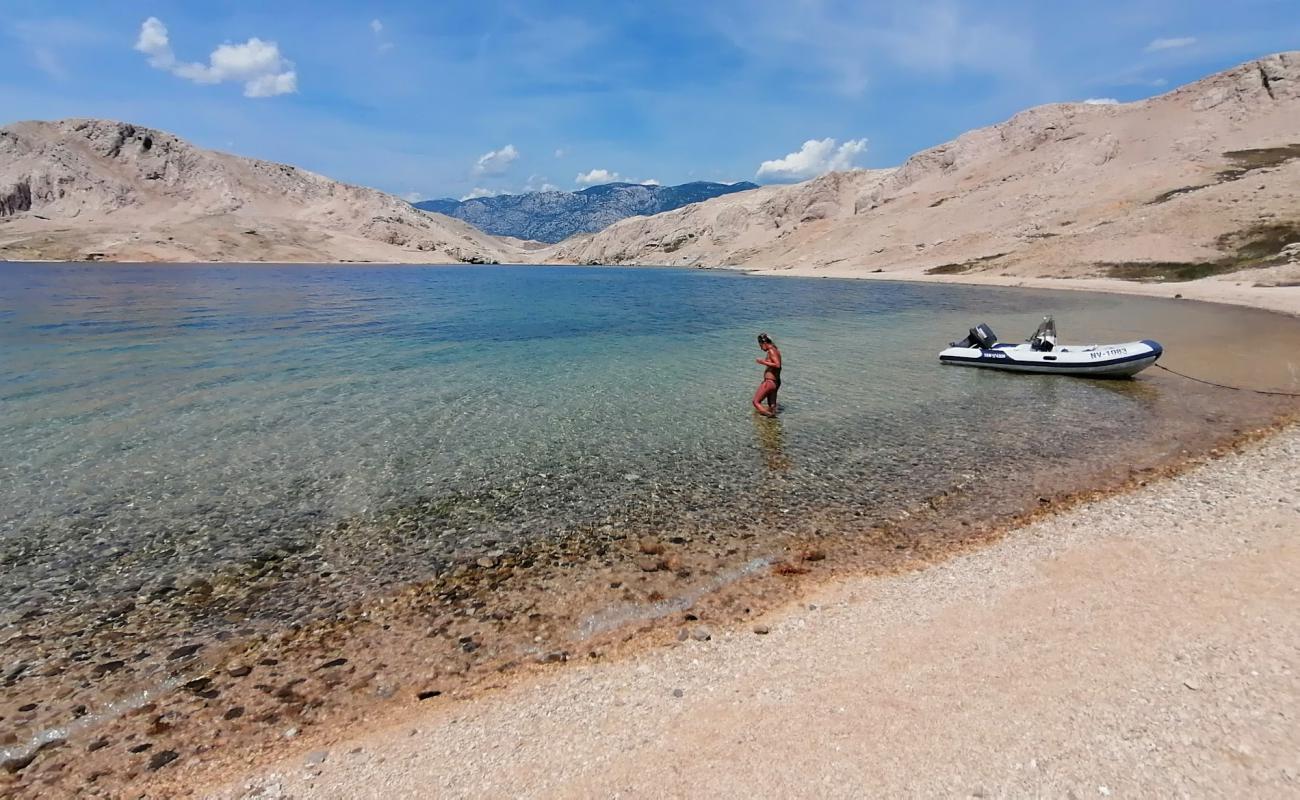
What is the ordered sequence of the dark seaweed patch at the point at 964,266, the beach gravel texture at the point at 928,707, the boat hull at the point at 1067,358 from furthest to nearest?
the dark seaweed patch at the point at 964,266 → the boat hull at the point at 1067,358 → the beach gravel texture at the point at 928,707

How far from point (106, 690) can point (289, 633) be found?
67.7 inches

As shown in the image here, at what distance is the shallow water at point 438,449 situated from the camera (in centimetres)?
899

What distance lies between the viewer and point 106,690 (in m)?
6.55

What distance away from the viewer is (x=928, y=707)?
556cm

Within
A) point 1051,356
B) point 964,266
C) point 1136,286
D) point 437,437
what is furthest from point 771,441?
point 964,266

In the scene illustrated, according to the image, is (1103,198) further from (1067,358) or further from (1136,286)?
(1067,358)

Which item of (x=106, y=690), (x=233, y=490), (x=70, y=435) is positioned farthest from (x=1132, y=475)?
(x=70, y=435)

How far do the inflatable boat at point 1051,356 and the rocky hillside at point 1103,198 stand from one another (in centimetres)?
4118

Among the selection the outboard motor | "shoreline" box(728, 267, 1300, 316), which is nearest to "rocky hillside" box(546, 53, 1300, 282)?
"shoreline" box(728, 267, 1300, 316)

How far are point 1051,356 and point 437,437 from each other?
841 inches

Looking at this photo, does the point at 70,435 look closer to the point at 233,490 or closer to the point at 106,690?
the point at 233,490

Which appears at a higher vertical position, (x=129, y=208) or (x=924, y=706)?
(x=129, y=208)

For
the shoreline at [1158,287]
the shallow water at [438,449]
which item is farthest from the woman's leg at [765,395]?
the shoreline at [1158,287]

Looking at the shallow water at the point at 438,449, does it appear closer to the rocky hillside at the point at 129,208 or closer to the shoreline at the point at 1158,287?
the shoreline at the point at 1158,287
